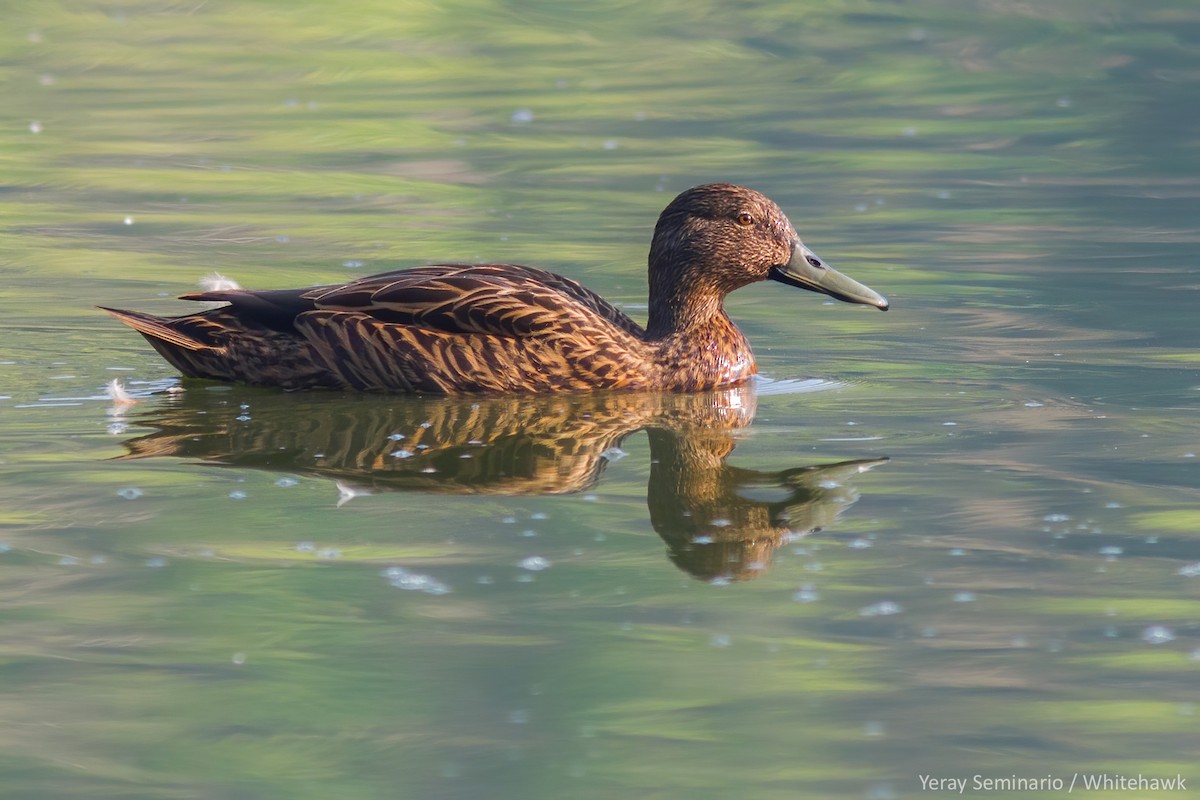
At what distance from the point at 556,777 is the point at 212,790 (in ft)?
2.74

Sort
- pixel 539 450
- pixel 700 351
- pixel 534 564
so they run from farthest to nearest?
1. pixel 700 351
2. pixel 539 450
3. pixel 534 564

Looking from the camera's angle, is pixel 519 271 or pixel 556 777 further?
pixel 519 271

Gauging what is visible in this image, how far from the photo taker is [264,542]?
6.42 m

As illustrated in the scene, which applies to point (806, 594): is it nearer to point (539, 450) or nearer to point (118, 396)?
point (539, 450)

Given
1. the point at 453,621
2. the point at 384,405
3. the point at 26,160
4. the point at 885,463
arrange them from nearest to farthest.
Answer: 1. the point at 453,621
2. the point at 885,463
3. the point at 384,405
4. the point at 26,160

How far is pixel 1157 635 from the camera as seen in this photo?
5.55 metres

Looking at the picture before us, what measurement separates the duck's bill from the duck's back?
910mm

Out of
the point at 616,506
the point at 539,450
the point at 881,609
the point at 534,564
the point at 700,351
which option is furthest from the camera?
the point at 700,351

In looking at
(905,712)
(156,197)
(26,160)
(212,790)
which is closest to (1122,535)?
(905,712)

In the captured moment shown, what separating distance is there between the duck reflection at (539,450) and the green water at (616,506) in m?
0.03

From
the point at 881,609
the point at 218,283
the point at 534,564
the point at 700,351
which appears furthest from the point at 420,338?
the point at 881,609

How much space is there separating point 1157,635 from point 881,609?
0.81 meters

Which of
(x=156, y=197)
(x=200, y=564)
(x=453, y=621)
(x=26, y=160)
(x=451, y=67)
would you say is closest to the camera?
(x=453, y=621)

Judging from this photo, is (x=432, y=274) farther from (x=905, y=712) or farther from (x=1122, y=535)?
(x=905, y=712)
